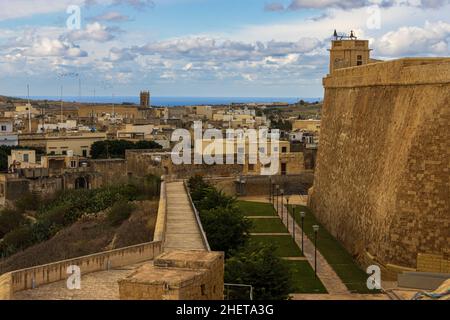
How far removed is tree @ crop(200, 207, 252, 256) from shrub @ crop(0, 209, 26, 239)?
1396cm

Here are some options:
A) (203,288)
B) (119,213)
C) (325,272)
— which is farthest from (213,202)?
(203,288)

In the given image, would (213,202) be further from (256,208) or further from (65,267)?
(65,267)

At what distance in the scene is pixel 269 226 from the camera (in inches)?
1056

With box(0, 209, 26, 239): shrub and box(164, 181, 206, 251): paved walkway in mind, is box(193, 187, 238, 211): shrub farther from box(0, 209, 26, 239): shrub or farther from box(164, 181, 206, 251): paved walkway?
box(0, 209, 26, 239): shrub

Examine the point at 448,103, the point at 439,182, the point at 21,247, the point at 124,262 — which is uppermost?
the point at 448,103

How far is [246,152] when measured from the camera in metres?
39.4

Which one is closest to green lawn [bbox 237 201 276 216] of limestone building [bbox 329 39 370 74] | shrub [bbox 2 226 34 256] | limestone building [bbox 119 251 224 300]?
limestone building [bbox 329 39 370 74]

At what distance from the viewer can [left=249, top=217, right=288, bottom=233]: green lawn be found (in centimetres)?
2577

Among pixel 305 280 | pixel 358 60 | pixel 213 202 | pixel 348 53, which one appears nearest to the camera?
pixel 305 280

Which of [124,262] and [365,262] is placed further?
[365,262]

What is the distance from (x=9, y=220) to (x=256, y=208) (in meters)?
10.1

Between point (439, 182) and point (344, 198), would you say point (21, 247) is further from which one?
point (439, 182)

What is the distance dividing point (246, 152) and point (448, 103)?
894 inches

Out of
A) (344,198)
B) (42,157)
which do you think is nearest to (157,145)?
(42,157)
